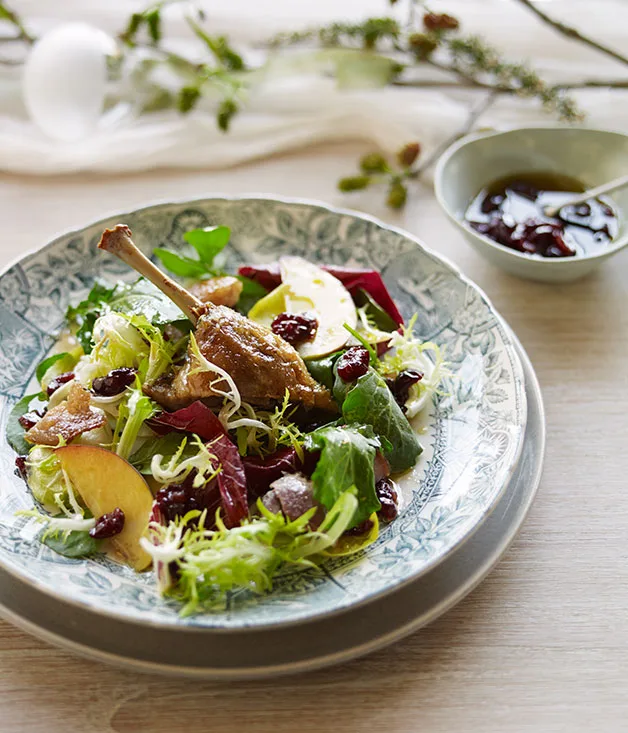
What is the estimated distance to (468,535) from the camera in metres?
2.32

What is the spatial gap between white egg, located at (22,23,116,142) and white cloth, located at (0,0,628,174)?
0.23 metres

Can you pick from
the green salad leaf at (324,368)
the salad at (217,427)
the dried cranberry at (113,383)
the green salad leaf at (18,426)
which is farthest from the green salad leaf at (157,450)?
the green salad leaf at (324,368)

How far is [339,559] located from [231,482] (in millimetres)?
425

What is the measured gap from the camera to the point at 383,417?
8.80 feet

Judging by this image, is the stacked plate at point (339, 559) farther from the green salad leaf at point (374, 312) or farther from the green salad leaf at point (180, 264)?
the green salad leaf at point (180, 264)

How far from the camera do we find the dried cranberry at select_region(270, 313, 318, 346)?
2.96m

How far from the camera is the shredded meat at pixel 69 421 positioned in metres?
2.68

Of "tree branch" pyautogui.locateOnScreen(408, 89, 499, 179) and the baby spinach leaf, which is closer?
the baby spinach leaf

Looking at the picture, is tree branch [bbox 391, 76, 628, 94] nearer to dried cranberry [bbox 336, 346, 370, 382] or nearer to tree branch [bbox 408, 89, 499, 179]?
tree branch [bbox 408, 89, 499, 179]

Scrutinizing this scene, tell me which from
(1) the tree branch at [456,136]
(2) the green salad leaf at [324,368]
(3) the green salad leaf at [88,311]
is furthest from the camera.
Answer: (1) the tree branch at [456,136]

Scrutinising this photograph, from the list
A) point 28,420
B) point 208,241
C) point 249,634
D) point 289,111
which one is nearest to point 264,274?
point 208,241

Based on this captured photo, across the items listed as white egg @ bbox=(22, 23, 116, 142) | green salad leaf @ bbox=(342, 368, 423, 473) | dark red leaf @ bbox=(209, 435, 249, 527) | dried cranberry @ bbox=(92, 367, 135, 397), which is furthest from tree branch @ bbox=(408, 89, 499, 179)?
dark red leaf @ bbox=(209, 435, 249, 527)

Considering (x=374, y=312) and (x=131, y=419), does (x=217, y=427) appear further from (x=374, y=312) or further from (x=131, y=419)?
(x=374, y=312)

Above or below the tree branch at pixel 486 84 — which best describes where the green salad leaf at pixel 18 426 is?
below
